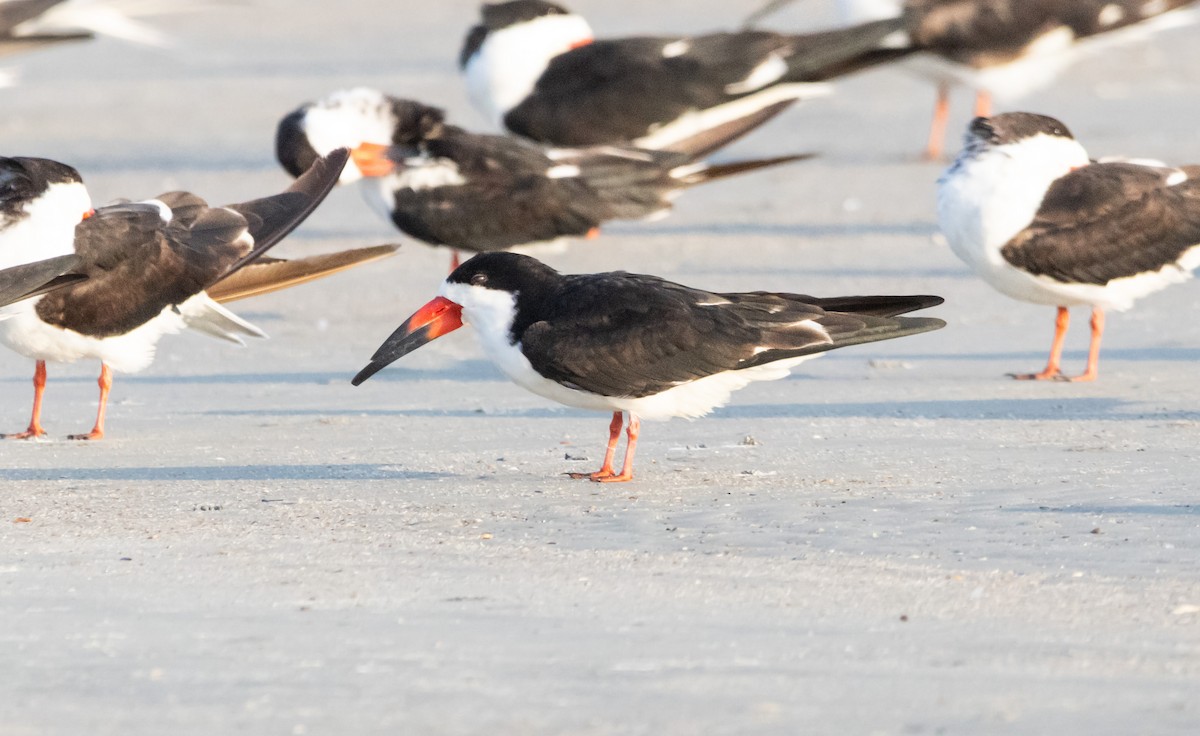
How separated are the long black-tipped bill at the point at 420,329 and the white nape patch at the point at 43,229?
39.4 inches

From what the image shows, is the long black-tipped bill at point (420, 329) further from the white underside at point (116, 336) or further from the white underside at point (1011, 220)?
the white underside at point (1011, 220)

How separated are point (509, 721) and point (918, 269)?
222 inches

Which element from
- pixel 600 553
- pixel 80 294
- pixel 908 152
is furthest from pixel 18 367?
pixel 908 152

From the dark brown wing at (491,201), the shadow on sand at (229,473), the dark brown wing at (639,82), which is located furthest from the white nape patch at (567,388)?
the dark brown wing at (639,82)

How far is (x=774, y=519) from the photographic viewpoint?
4.44 meters

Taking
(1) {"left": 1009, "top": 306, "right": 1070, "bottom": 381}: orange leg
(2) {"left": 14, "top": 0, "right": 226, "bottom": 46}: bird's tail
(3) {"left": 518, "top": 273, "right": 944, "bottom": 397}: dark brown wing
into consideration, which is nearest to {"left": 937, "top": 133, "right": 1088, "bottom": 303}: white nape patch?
(1) {"left": 1009, "top": 306, "right": 1070, "bottom": 381}: orange leg

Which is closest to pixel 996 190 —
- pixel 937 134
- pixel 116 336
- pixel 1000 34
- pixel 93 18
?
pixel 116 336

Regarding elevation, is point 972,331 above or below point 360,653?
below

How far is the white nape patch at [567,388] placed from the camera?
16.2ft

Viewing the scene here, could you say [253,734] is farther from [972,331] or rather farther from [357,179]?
[357,179]

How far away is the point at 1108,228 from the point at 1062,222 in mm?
163

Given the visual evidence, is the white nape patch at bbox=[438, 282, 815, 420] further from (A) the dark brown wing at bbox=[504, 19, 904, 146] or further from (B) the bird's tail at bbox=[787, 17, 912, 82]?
(B) the bird's tail at bbox=[787, 17, 912, 82]

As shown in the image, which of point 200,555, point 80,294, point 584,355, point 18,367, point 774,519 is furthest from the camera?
point 18,367

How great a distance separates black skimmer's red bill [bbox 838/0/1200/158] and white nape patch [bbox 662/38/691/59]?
1.64 metres
